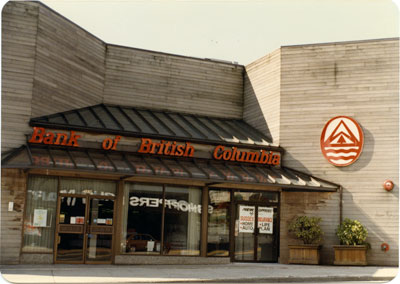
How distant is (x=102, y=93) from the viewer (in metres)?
21.0

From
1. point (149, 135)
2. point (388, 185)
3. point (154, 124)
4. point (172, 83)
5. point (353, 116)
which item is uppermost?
point (172, 83)

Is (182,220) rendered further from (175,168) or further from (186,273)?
(186,273)

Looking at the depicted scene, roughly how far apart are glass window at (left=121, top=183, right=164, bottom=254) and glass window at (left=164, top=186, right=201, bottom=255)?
1.02 ft

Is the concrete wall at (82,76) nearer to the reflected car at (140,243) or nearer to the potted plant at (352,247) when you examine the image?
the reflected car at (140,243)

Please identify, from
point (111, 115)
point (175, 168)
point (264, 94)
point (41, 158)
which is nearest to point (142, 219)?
point (175, 168)

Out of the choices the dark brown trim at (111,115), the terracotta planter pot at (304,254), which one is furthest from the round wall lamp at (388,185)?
the dark brown trim at (111,115)

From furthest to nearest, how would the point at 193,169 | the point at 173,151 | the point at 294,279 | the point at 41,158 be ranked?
1. the point at 173,151
2. the point at 193,169
3. the point at 41,158
4. the point at 294,279

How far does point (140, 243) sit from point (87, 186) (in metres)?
2.76

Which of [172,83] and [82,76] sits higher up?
[172,83]

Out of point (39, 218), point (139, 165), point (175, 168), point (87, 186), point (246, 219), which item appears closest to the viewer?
point (39, 218)

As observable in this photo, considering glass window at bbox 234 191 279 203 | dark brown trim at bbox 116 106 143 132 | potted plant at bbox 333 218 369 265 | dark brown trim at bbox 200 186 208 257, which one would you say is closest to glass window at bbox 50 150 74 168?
dark brown trim at bbox 116 106 143 132

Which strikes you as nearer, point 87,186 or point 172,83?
point 87,186

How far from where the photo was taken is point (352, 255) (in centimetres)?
1838

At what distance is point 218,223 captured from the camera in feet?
62.6
